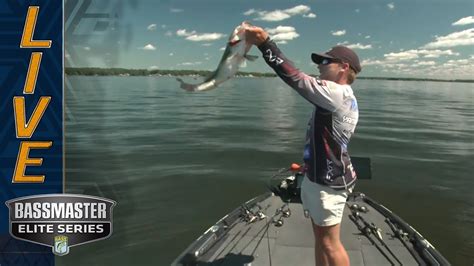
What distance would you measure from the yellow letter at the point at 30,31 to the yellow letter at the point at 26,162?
2005 mm

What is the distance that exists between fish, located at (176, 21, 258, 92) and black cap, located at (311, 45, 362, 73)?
53 centimetres

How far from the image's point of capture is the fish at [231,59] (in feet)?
11.3

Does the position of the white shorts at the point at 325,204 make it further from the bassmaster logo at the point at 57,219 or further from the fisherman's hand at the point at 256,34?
the bassmaster logo at the point at 57,219

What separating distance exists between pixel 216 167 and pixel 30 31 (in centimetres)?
671

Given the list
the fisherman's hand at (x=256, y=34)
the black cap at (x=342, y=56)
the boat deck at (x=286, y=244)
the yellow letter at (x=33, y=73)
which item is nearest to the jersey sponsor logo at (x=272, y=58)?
the fisherman's hand at (x=256, y=34)

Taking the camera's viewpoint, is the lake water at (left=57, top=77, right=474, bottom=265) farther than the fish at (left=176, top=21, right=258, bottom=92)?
Yes

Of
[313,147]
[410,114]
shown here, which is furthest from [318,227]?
[410,114]

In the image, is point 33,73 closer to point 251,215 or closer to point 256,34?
point 251,215

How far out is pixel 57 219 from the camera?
6.82 meters

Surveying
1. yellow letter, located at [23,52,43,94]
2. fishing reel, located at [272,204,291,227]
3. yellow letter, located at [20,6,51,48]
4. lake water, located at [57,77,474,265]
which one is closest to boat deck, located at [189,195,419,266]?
fishing reel, located at [272,204,291,227]

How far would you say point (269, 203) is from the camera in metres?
6.73

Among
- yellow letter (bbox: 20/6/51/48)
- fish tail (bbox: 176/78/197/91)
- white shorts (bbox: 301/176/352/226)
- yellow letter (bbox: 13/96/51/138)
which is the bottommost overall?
white shorts (bbox: 301/176/352/226)

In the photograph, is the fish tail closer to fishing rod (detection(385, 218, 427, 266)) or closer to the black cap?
the black cap

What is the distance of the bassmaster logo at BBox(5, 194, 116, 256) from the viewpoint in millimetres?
6859
